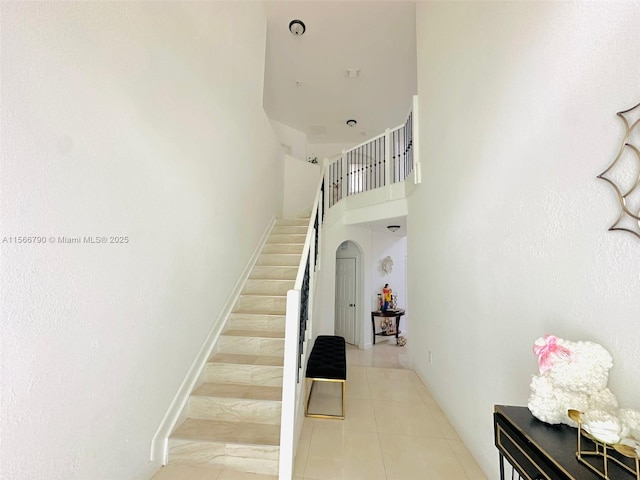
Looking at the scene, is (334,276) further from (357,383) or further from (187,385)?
(187,385)

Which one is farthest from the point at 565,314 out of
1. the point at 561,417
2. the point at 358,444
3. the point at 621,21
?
the point at 358,444

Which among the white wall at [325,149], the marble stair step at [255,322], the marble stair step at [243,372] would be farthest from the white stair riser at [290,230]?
the white wall at [325,149]

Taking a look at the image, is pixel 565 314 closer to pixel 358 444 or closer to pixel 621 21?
pixel 621 21

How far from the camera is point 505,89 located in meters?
1.75

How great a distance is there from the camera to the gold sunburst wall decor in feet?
3.22

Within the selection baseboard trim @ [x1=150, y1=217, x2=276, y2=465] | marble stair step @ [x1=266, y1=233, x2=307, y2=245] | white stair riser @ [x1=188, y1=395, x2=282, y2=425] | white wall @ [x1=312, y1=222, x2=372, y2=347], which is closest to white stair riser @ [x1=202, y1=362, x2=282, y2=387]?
baseboard trim @ [x1=150, y1=217, x2=276, y2=465]

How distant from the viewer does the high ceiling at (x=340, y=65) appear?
4.33 meters

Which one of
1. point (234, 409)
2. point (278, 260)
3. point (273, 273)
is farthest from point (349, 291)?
point (234, 409)

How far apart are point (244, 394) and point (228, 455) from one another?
1.40ft

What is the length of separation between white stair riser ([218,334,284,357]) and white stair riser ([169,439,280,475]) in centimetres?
88

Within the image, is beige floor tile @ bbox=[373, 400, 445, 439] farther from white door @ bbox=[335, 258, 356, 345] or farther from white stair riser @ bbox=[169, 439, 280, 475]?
white door @ bbox=[335, 258, 356, 345]

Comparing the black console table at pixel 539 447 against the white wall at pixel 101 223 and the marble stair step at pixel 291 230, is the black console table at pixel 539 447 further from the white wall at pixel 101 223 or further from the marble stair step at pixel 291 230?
the marble stair step at pixel 291 230

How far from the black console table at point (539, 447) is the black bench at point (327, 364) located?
178 centimetres

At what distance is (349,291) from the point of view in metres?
6.50
